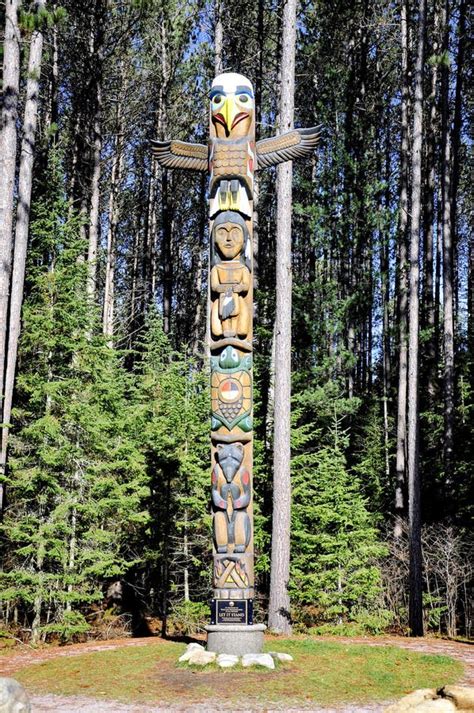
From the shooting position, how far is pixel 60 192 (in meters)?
14.4

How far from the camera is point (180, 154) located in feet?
35.1

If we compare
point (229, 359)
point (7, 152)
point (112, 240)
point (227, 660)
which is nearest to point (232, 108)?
point (229, 359)

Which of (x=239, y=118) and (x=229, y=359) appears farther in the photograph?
(x=239, y=118)

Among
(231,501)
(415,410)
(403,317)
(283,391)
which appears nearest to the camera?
(231,501)

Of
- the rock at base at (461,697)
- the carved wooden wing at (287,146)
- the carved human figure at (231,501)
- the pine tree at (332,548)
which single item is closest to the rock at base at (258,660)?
the carved human figure at (231,501)

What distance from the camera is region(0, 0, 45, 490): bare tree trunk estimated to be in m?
13.0

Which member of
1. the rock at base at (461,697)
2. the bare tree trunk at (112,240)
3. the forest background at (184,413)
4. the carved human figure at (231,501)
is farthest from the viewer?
the bare tree trunk at (112,240)

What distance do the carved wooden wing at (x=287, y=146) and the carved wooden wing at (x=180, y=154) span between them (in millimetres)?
840

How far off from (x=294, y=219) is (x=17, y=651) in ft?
63.0

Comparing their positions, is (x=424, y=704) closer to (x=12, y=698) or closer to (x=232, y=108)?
(x=12, y=698)

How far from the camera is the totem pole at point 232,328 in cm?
946

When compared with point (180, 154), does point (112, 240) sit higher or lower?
higher

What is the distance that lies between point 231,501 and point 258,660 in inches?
77.9

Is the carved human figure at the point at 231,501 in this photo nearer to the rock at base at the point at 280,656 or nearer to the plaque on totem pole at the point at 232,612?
the plaque on totem pole at the point at 232,612
